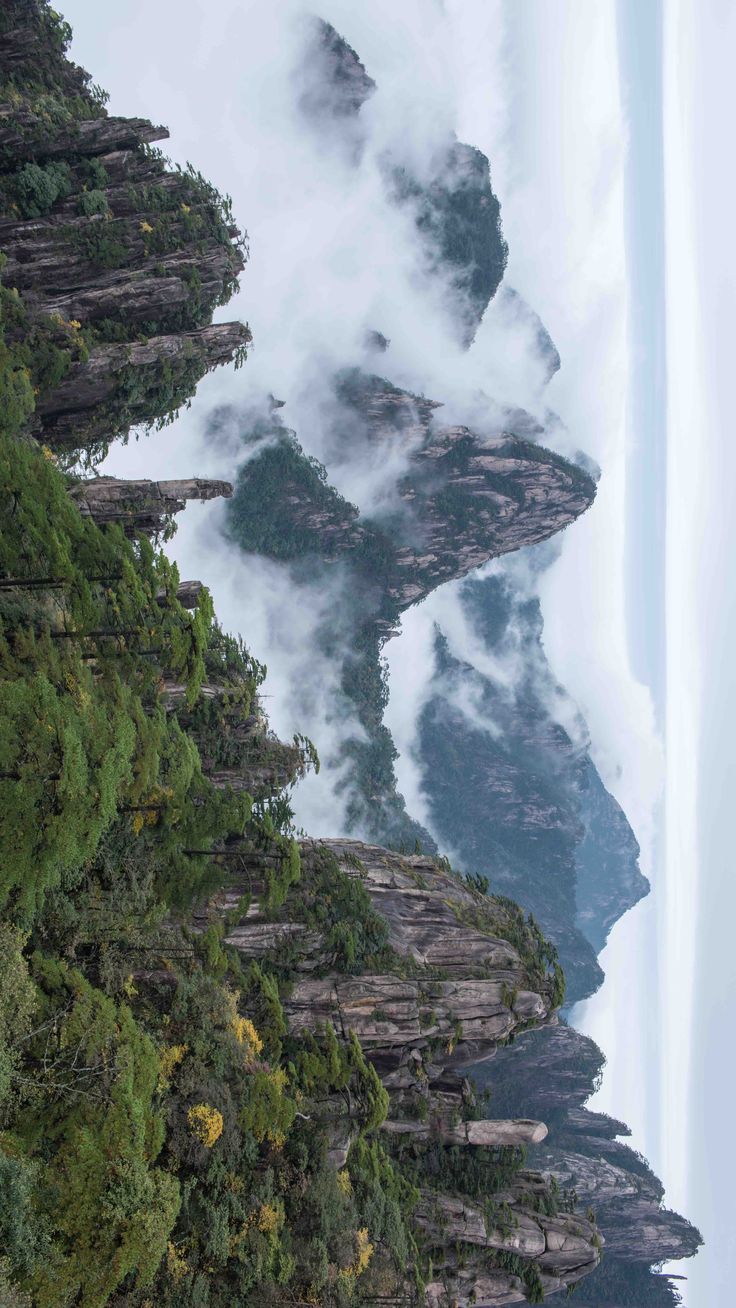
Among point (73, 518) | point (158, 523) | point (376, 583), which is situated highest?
point (376, 583)

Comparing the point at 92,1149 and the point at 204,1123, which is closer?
the point at 92,1149

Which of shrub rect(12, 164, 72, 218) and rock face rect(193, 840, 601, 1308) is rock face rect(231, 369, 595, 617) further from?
rock face rect(193, 840, 601, 1308)

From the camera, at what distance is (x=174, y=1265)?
97.5ft

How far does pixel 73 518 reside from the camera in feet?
132

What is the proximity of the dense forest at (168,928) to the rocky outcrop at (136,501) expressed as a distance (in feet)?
0.82

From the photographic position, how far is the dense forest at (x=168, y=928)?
89.9 ft

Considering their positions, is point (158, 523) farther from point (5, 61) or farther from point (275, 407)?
point (275, 407)

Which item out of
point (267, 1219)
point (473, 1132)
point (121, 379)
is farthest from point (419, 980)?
point (121, 379)

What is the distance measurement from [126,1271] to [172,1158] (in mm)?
4926

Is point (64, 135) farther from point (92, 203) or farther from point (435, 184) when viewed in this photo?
point (435, 184)

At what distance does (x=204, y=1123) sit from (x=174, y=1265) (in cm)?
504

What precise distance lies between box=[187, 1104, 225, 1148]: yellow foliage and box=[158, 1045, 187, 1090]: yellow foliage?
1.83m

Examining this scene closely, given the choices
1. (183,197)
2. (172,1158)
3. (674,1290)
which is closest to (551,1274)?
(172,1158)

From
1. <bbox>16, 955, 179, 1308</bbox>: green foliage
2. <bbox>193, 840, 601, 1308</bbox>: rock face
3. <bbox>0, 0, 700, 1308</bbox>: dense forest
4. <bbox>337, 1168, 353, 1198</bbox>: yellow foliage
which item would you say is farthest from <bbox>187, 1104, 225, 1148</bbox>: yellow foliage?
<bbox>337, 1168, 353, 1198</bbox>: yellow foliage
